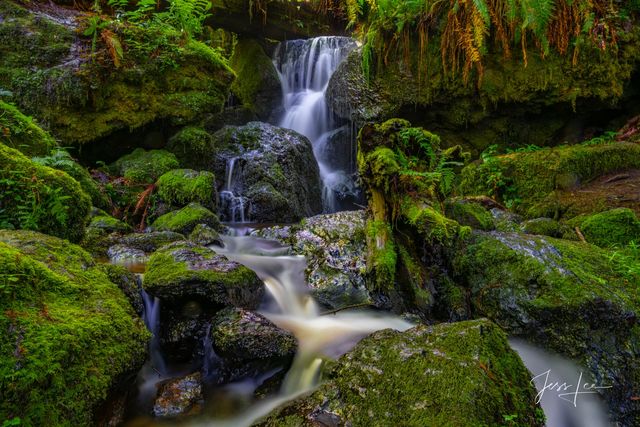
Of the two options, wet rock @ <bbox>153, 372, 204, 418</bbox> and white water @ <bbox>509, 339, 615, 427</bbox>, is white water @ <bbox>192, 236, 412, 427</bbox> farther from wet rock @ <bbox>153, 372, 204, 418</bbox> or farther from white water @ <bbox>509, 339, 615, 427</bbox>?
white water @ <bbox>509, 339, 615, 427</bbox>

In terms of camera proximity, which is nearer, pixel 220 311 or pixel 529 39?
pixel 220 311

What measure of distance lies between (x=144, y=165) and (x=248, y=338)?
5.12 meters

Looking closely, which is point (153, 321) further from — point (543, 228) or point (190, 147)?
point (190, 147)

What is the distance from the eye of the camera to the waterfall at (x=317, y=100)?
9.42 meters

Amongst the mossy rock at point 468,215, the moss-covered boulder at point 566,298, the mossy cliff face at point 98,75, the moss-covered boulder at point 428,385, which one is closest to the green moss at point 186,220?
the mossy cliff face at point 98,75

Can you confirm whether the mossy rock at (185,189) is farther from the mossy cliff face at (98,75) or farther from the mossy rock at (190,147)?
the mossy cliff face at (98,75)

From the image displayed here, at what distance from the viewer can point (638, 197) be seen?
495 cm

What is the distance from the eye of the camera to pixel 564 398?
2439mm

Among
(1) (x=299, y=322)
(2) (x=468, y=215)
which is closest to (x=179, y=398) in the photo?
(1) (x=299, y=322)

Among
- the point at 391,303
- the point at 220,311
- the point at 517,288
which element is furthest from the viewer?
the point at 391,303

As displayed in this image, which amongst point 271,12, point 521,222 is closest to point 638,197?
point 521,222

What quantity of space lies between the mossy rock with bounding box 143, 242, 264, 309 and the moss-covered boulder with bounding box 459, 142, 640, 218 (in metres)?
4.36

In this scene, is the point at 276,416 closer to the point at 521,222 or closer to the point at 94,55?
the point at 521,222

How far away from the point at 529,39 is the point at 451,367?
311 inches
